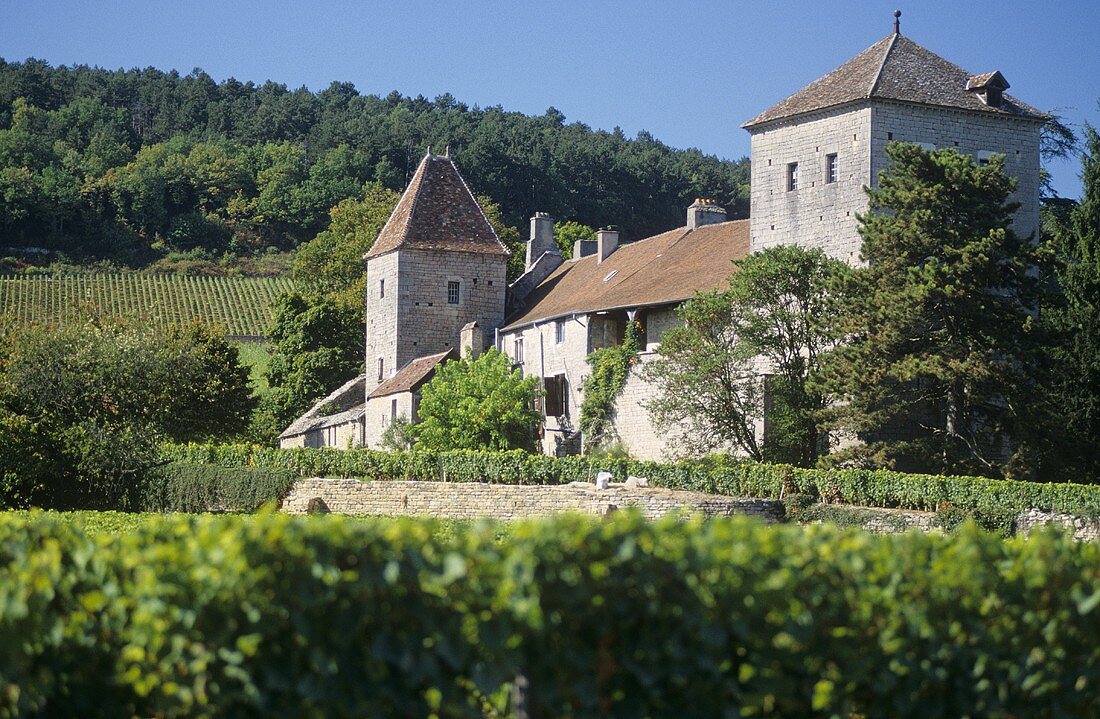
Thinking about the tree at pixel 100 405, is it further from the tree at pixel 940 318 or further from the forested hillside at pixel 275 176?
the forested hillside at pixel 275 176

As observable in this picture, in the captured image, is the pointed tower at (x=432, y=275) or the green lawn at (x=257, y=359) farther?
the green lawn at (x=257, y=359)

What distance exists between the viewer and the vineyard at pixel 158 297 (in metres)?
74.9

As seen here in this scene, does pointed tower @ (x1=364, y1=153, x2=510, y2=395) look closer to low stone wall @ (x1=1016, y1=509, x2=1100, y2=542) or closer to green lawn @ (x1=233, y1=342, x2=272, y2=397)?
green lawn @ (x1=233, y1=342, x2=272, y2=397)

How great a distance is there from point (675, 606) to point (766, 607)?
1.71 feet

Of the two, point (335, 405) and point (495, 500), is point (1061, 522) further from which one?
point (335, 405)

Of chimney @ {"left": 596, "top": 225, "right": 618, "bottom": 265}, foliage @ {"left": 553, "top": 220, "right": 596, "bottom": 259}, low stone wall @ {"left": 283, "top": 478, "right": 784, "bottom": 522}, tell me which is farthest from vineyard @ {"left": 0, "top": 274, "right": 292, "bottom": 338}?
low stone wall @ {"left": 283, "top": 478, "right": 784, "bottom": 522}

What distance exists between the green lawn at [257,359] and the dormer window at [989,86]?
35881mm

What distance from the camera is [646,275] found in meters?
40.7

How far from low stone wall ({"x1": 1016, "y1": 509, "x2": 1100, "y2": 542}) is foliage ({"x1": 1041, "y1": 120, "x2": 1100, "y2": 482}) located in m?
4.61

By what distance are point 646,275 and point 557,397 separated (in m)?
4.71

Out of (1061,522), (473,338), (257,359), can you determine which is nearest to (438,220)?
(473,338)

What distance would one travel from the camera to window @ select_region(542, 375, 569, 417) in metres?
40.7

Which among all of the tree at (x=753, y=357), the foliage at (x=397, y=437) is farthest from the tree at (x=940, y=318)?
the foliage at (x=397, y=437)

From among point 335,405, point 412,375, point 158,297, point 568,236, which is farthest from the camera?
point 158,297
